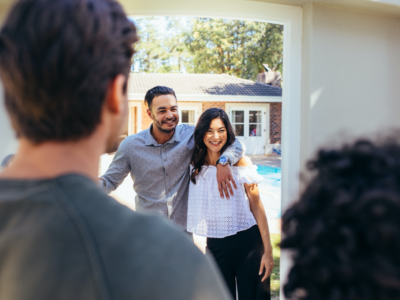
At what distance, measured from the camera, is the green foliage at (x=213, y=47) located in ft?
78.0

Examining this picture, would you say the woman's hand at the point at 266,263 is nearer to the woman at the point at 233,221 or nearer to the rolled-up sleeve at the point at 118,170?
the woman at the point at 233,221

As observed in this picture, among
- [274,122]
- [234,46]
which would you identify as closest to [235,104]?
A: [274,122]

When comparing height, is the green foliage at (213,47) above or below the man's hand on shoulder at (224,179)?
above

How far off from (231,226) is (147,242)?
2023 millimetres

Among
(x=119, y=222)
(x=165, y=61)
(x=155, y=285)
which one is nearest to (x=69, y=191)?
(x=119, y=222)

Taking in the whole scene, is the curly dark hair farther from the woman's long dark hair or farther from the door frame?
the door frame

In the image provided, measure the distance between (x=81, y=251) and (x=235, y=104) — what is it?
706 inches

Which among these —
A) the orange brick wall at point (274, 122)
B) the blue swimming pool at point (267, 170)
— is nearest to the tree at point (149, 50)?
the orange brick wall at point (274, 122)

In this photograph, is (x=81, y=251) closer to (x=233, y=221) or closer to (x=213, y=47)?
(x=233, y=221)

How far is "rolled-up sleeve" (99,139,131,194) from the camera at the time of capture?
108 inches

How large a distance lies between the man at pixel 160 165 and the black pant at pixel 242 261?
35cm

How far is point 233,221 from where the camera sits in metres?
2.60

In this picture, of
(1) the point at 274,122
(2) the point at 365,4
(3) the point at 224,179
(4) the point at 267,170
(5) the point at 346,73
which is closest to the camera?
(2) the point at 365,4

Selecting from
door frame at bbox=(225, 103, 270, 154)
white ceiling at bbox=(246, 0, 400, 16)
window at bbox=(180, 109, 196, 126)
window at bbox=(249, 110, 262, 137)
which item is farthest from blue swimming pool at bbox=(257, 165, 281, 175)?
white ceiling at bbox=(246, 0, 400, 16)
